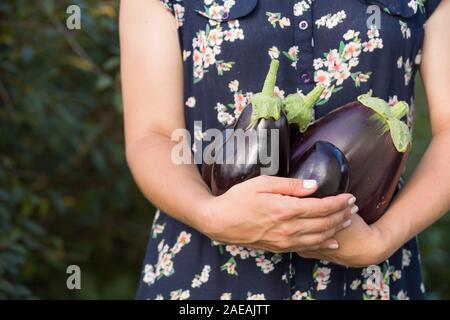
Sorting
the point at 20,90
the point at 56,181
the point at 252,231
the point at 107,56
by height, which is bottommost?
the point at 252,231

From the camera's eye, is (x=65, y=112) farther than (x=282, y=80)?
Yes

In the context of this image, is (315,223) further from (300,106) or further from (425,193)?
(425,193)

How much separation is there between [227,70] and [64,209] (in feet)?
4.98

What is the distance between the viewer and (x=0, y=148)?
2861mm

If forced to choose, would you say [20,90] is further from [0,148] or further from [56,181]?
[56,181]

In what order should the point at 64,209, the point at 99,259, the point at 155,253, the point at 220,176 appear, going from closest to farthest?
the point at 220,176, the point at 155,253, the point at 64,209, the point at 99,259

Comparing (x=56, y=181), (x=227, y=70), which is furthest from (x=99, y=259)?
(x=227, y=70)

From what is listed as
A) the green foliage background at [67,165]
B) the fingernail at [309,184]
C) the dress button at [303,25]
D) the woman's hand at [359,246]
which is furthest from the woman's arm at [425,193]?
the green foliage background at [67,165]

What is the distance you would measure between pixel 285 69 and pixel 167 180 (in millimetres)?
303

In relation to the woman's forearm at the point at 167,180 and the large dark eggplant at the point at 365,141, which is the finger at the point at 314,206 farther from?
the woman's forearm at the point at 167,180

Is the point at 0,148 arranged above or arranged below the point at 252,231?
above

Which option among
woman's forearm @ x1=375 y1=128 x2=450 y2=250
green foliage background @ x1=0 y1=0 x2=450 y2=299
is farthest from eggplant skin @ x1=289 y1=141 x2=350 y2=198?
green foliage background @ x1=0 y1=0 x2=450 y2=299

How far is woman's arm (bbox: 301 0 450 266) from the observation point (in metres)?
1.42

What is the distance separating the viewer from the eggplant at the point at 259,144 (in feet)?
4.33
